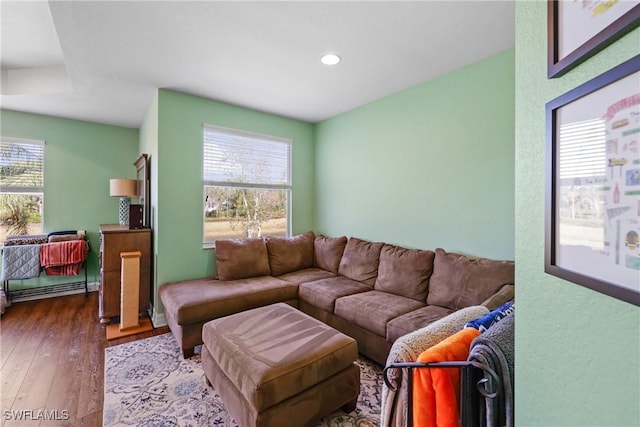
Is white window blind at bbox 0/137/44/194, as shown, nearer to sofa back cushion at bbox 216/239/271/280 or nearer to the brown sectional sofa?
the brown sectional sofa

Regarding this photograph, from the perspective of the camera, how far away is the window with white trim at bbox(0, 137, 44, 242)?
12.2ft

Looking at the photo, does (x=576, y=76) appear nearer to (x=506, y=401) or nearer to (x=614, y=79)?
(x=614, y=79)

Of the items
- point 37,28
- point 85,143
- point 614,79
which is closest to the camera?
point 614,79

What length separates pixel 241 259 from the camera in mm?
3150

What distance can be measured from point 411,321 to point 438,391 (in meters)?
1.25

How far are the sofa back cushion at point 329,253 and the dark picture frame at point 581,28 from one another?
293cm

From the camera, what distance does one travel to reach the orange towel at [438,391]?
32.1 inches

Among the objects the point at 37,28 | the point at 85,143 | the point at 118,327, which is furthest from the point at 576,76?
the point at 85,143

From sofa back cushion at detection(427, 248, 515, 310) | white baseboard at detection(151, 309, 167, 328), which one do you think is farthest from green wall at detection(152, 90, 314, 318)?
sofa back cushion at detection(427, 248, 515, 310)

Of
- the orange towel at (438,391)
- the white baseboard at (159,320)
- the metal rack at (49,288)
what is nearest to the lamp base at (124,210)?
the metal rack at (49,288)

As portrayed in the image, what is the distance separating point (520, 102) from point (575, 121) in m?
0.18

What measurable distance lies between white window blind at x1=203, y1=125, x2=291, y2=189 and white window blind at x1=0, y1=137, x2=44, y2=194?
2.62 m

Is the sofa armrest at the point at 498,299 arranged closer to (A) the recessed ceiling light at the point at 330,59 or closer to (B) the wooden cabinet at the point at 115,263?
(A) the recessed ceiling light at the point at 330,59

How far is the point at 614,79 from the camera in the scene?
0.46m
